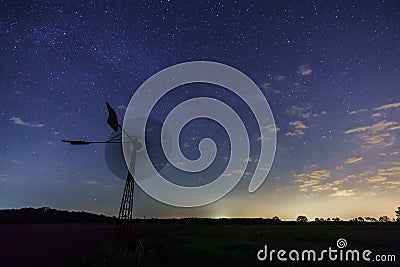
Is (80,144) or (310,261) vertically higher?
(80,144)

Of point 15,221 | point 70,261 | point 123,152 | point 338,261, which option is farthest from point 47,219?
point 338,261

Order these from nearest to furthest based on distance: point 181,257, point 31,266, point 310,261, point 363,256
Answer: point 31,266 < point 181,257 < point 310,261 < point 363,256

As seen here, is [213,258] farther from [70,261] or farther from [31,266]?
[31,266]

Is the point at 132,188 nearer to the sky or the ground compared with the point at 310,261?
nearer to the sky

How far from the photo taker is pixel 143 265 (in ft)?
45.1

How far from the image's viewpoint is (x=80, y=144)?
2009cm

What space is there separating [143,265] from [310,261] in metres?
9.99

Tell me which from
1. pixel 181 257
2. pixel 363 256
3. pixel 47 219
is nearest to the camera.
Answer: pixel 181 257

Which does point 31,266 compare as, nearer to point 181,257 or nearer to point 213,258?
point 181,257

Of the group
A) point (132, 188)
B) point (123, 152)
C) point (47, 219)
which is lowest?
point (47, 219)

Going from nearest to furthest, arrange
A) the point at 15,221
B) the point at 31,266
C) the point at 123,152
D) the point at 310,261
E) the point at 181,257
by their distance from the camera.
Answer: the point at 31,266 < the point at 181,257 < the point at 310,261 < the point at 123,152 < the point at 15,221

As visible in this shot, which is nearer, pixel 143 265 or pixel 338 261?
pixel 143 265

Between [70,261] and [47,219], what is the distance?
61488 mm

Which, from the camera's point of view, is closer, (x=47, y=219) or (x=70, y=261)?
(x=70, y=261)
